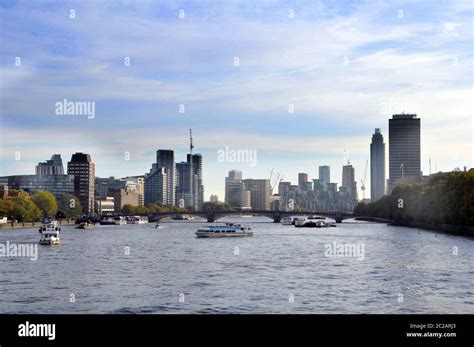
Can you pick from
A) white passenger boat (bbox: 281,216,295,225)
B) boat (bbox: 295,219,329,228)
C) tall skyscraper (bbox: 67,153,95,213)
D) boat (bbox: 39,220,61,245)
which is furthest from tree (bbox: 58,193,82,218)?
boat (bbox: 39,220,61,245)

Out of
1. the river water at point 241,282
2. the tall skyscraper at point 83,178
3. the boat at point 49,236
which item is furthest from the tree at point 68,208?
the river water at point 241,282

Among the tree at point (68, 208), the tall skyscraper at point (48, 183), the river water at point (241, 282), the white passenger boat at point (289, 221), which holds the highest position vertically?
the tall skyscraper at point (48, 183)

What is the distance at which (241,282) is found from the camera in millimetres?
30000

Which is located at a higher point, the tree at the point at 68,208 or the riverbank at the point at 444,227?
the tree at the point at 68,208

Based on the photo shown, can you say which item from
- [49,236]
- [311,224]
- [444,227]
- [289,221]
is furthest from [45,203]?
[444,227]

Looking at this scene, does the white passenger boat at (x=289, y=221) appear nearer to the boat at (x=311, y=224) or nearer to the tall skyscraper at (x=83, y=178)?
the boat at (x=311, y=224)

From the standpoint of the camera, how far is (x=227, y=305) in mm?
23203

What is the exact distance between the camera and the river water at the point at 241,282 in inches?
915

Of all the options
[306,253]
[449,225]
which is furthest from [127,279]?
[449,225]

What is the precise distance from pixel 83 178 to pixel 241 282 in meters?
166

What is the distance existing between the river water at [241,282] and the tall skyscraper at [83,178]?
470 ft

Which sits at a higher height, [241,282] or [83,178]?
[83,178]

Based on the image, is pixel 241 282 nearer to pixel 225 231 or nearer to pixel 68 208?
pixel 225 231

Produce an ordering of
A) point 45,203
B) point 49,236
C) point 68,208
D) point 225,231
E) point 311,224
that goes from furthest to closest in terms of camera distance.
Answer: point 68,208 < point 45,203 < point 311,224 < point 225,231 < point 49,236
